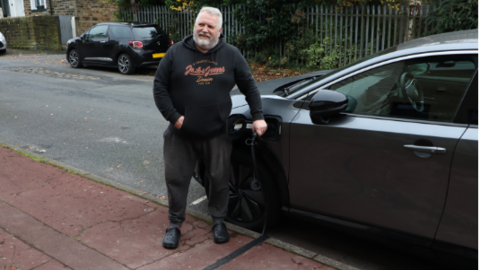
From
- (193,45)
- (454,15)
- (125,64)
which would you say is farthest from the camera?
(125,64)

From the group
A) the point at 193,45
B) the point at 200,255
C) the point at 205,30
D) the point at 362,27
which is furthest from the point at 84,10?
the point at 200,255

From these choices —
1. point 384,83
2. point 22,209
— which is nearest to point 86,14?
point 22,209

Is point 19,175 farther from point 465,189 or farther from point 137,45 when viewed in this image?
point 137,45

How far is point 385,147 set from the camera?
8.80 feet

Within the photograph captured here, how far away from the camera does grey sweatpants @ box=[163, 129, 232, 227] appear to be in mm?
3258

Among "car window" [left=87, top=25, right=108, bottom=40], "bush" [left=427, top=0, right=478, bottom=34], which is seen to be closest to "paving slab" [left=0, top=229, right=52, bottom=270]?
"bush" [left=427, top=0, right=478, bottom=34]

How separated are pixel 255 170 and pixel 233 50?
2.96ft

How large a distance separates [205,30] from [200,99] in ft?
1.55

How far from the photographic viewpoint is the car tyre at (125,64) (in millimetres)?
14143

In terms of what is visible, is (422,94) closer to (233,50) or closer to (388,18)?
(233,50)

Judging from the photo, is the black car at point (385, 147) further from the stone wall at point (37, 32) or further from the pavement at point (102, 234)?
the stone wall at point (37, 32)

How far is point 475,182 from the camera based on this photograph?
7.82 ft

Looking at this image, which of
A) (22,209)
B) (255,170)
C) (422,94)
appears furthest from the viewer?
(22,209)

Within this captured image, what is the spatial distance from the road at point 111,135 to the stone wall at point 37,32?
1318 cm
